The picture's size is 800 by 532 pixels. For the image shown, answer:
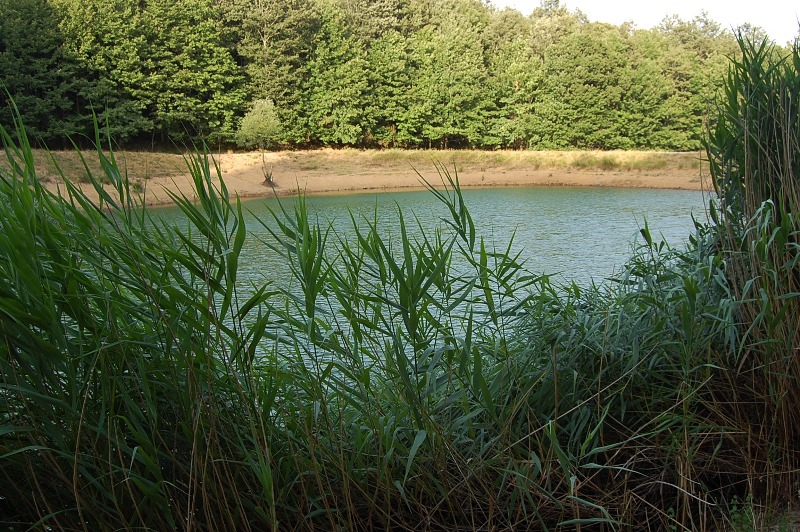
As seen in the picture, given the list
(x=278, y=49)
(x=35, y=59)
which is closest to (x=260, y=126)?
(x=278, y=49)

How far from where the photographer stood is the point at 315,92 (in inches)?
1171

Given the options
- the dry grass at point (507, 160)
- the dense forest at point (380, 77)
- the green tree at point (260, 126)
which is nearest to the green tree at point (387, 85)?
the dense forest at point (380, 77)

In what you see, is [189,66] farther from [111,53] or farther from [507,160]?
[507,160]

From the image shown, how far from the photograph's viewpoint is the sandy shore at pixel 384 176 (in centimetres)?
2210

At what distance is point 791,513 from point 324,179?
22.7 m

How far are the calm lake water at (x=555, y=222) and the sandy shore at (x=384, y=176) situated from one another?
201cm

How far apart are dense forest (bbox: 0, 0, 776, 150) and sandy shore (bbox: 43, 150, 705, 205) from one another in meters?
2.13

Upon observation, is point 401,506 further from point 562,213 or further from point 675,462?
point 562,213

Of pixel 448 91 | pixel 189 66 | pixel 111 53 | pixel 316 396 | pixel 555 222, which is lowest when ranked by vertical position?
pixel 555 222

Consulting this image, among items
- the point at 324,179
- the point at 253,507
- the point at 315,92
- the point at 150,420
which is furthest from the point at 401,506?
the point at 315,92

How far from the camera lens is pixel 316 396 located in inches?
60.9

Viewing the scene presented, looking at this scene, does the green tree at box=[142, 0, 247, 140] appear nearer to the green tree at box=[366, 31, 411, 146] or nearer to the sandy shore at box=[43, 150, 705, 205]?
the sandy shore at box=[43, 150, 705, 205]

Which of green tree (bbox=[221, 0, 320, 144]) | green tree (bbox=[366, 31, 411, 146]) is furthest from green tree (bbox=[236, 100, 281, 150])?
green tree (bbox=[366, 31, 411, 146])

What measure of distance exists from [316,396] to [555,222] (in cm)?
1184
